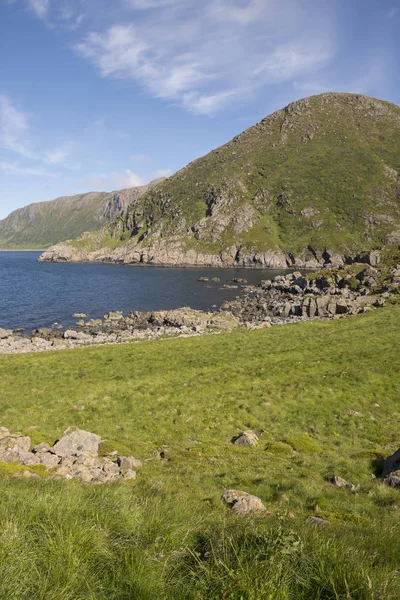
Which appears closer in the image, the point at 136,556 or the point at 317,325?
the point at 136,556

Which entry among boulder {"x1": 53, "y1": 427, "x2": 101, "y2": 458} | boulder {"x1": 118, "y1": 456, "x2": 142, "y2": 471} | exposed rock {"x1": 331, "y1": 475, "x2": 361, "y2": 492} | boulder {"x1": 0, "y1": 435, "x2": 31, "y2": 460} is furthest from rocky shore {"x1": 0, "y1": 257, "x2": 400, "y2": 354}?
exposed rock {"x1": 331, "y1": 475, "x2": 361, "y2": 492}

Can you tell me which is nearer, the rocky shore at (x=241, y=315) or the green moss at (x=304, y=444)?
the green moss at (x=304, y=444)

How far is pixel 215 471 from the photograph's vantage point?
14.7 m

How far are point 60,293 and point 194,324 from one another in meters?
64.8

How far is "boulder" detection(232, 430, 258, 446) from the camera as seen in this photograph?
58.2ft

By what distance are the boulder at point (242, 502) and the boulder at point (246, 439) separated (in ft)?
19.4

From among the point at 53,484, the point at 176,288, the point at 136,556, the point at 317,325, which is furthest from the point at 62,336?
the point at 176,288

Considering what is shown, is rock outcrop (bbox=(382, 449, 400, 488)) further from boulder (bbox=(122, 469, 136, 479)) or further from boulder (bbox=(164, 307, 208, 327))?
boulder (bbox=(164, 307, 208, 327))

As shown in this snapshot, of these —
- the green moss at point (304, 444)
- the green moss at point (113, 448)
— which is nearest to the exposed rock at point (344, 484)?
the green moss at point (304, 444)

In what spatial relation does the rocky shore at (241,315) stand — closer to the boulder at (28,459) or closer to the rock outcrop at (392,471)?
the boulder at (28,459)

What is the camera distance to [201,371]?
93.2 feet

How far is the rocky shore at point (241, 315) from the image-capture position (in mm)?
52938

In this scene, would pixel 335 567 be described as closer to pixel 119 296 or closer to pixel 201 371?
pixel 201 371

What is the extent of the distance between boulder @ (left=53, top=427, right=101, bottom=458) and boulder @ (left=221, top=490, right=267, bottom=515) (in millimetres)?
7120
